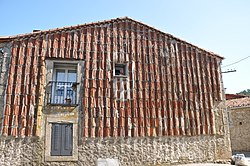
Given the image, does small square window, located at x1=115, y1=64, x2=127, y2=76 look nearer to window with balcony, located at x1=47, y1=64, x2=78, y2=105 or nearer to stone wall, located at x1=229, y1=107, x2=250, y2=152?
window with balcony, located at x1=47, y1=64, x2=78, y2=105

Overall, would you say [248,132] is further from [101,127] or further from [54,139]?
[54,139]

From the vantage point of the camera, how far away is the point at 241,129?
60.1 ft

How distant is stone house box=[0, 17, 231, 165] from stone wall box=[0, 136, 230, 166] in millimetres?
35

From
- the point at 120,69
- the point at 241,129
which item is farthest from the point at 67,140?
the point at 241,129

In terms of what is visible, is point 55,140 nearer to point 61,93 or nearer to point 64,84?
point 61,93

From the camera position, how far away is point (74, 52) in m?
10.2

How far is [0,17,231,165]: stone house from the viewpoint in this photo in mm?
9156

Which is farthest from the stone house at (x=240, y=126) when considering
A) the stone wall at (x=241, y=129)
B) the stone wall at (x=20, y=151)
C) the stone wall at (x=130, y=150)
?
the stone wall at (x=20, y=151)

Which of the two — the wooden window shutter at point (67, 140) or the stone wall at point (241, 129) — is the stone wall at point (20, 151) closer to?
the wooden window shutter at point (67, 140)

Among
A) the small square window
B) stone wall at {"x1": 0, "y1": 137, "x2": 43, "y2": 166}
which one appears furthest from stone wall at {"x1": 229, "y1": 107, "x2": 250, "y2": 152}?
stone wall at {"x1": 0, "y1": 137, "x2": 43, "y2": 166}

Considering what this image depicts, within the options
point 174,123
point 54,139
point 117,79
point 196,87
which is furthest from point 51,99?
point 196,87

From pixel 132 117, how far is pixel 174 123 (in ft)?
6.18

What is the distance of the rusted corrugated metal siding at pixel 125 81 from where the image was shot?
9461 mm

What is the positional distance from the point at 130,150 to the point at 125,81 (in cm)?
288
